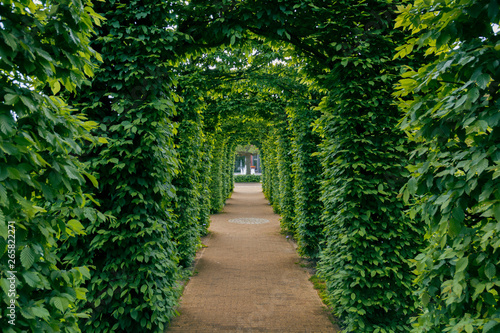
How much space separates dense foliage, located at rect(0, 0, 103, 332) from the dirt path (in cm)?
348

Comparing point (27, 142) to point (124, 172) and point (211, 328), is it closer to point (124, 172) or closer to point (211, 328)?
point (124, 172)

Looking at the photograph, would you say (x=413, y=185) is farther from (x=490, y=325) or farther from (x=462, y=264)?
(x=490, y=325)

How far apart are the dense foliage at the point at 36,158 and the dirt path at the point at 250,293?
3478 mm

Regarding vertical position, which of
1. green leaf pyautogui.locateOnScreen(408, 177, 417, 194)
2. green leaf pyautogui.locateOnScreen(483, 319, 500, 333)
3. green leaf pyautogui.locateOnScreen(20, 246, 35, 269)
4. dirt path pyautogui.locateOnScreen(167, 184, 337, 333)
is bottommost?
dirt path pyautogui.locateOnScreen(167, 184, 337, 333)

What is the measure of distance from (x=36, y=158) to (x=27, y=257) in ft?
Answer: 1.85

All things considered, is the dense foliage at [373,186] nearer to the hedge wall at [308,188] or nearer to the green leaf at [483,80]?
the green leaf at [483,80]

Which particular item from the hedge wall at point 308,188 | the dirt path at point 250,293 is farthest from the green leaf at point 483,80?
the hedge wall at point 308,188

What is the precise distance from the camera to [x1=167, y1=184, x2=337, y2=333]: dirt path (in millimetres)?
5113

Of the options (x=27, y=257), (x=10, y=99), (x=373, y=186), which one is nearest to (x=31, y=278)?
(x=27, y=257)

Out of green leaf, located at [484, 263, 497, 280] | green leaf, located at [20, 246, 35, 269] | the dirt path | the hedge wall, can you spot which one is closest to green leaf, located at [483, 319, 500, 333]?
green leaf, located at [484, 263, 497, 280]

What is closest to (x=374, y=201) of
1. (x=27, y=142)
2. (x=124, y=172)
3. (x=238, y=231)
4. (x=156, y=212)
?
(x=156, y=212)

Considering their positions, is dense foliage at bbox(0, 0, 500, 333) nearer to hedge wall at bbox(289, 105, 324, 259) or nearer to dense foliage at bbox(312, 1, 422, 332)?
dense foliage at bbox(312, 1, 422, 332)

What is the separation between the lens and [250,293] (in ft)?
21.2

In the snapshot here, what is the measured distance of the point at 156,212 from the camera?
4375mm
